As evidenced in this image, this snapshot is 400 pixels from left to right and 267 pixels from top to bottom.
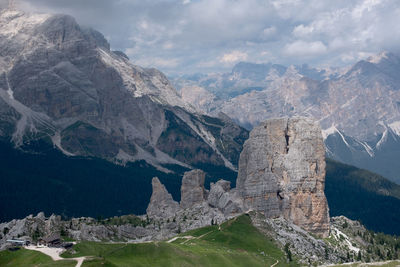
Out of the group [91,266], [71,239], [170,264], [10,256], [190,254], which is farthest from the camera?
[71,239]

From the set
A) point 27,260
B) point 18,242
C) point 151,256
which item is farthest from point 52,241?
point 151,256

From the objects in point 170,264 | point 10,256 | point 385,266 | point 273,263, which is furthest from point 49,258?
point 385,266

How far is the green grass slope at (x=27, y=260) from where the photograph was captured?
147250mm

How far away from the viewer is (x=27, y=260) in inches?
5969

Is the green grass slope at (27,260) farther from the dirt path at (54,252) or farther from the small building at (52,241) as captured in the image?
the small building at (52,241)

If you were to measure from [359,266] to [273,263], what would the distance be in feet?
119

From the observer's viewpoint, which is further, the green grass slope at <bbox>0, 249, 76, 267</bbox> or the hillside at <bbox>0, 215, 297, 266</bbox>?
the hillside at <bbox>0, 215, 297, 266</bbox>

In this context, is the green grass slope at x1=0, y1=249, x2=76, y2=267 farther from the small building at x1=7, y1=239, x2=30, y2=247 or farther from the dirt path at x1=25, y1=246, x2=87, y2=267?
the small building at x1=7, y1=239, x2=30, y2=247

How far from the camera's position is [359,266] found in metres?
170

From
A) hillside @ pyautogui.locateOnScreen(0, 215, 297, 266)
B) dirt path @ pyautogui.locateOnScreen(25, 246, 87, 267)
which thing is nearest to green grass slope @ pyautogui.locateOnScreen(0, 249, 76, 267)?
hillside @ pyautogui.locateOnScreen(0, 215, 297, 266)

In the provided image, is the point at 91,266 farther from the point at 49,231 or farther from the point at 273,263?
the point at 273,263

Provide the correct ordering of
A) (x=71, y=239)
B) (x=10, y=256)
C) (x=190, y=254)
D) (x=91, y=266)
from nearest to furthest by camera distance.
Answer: (x=91, y=266) → (x=10, y=256) → (x=190, y=254) → (x=71, y=239)

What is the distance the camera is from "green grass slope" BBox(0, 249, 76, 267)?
483ft

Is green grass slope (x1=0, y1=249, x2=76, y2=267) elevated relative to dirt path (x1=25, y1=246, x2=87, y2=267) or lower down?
lower down
